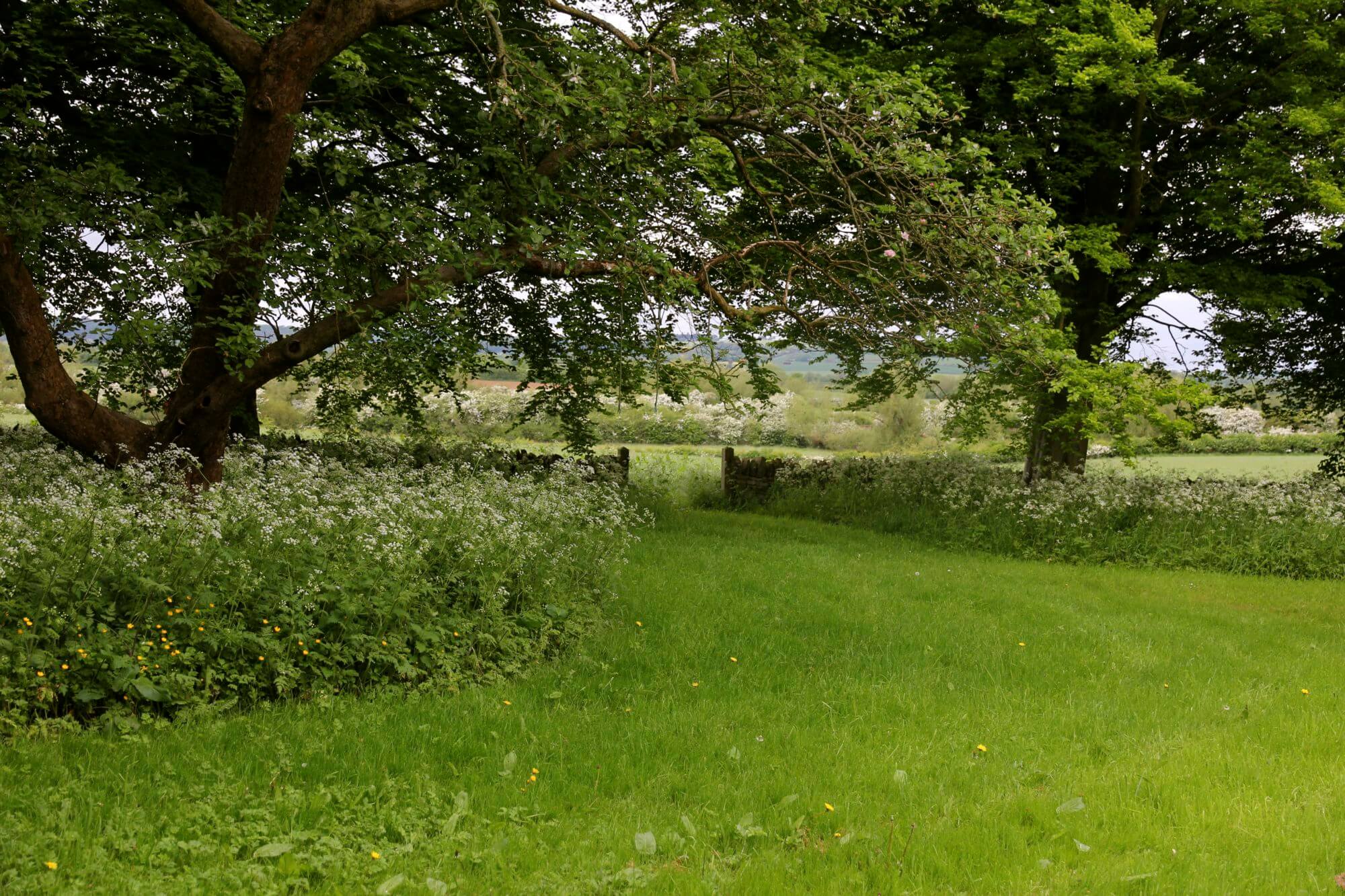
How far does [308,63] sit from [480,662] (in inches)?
201

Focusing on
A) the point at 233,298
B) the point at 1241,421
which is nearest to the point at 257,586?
the point at 233,298

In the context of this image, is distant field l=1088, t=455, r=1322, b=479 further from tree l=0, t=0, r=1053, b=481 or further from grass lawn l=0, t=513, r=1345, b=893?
grass lawn l=0, t=513, r=1345, b=893

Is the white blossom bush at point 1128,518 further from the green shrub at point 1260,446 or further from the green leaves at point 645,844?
the green leaves at point 645,844

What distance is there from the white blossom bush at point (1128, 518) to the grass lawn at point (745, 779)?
5.60 metres

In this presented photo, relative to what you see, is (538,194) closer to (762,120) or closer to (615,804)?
(762,120)

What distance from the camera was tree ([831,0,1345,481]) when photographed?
511 inches

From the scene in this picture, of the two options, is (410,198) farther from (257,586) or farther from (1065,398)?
(1065,398)

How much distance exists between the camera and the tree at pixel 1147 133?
12977 mm

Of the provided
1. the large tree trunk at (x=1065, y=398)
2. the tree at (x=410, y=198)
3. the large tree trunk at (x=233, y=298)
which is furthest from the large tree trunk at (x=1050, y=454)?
the large tree trunk at (x=233, y=298)

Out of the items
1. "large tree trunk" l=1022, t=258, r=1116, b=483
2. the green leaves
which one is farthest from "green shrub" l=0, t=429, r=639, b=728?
"large tree trunk" l=1022, t=258, r=1116, b=483

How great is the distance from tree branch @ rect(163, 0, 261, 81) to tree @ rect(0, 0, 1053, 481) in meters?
0.02

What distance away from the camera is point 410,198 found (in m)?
10.6

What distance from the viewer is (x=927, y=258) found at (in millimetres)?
9984

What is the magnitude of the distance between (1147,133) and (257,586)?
51.1ft
